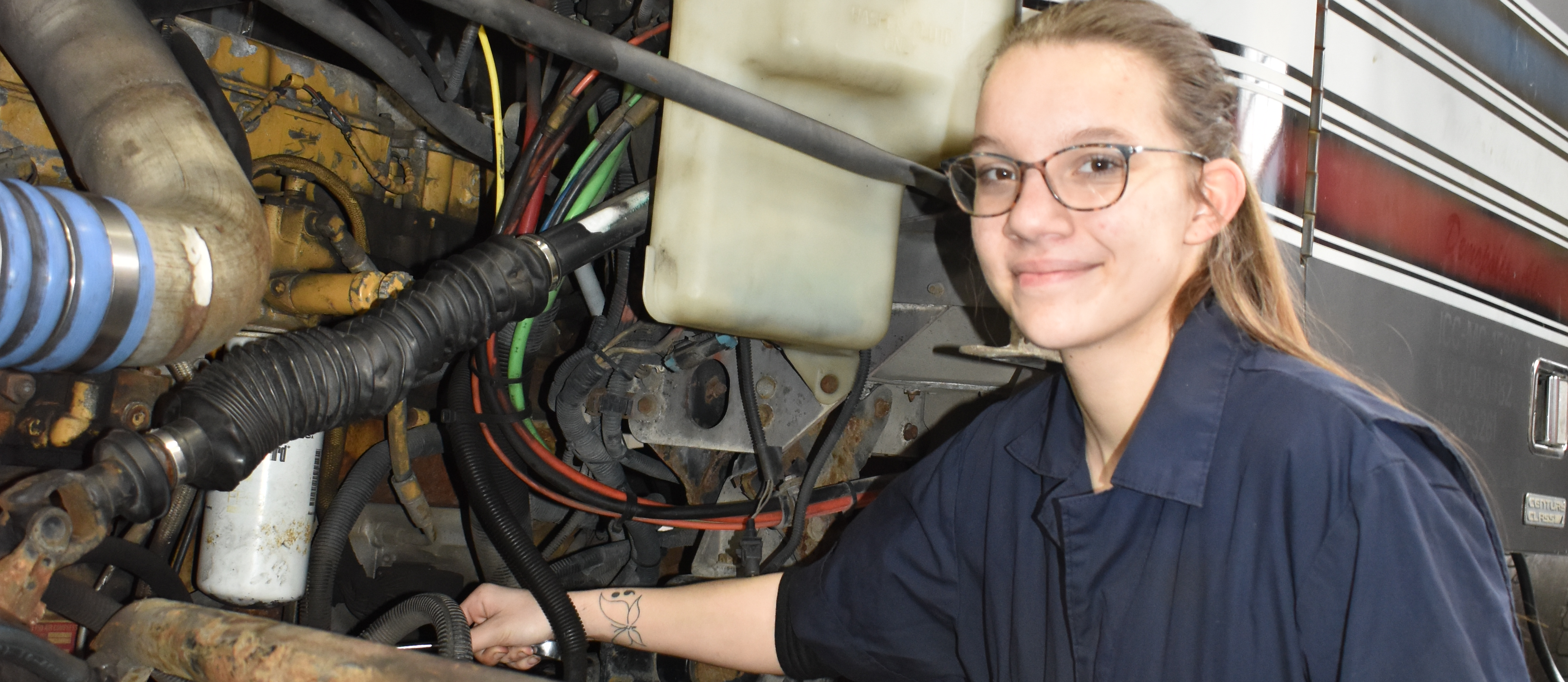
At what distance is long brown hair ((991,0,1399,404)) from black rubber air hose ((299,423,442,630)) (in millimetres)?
1147

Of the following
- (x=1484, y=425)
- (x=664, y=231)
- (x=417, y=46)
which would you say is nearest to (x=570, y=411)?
(x=664, y=231)

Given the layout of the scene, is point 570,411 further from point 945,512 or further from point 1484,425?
point 1484,425

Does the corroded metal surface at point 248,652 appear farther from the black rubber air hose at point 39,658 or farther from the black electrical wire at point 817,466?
the black electrical wire at point 817,466

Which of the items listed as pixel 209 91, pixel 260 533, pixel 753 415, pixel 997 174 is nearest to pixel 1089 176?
pixel 997 174

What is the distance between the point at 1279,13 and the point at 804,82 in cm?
71

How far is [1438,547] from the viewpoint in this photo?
2.64 feet

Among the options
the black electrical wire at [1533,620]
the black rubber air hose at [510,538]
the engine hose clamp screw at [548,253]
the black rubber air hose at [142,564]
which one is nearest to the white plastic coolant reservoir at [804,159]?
the engine hose clamp screw at [548,253]

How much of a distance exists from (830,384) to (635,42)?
1.97ft

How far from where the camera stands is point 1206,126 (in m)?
1.00

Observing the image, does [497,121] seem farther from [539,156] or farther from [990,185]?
[990,185]

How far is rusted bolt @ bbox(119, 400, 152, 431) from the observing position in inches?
52.2

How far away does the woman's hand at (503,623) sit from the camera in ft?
4.69

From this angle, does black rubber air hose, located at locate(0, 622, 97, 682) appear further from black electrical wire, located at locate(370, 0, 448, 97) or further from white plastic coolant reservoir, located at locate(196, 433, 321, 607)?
black electrical wire, located at locate(370, 0, 448, 97)

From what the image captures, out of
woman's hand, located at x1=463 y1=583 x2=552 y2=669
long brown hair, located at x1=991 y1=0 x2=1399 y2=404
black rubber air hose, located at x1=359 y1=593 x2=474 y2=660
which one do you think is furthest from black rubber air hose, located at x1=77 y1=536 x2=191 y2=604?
long brown hair, located at x1=991 y1=0 x2=1399 y2=404
